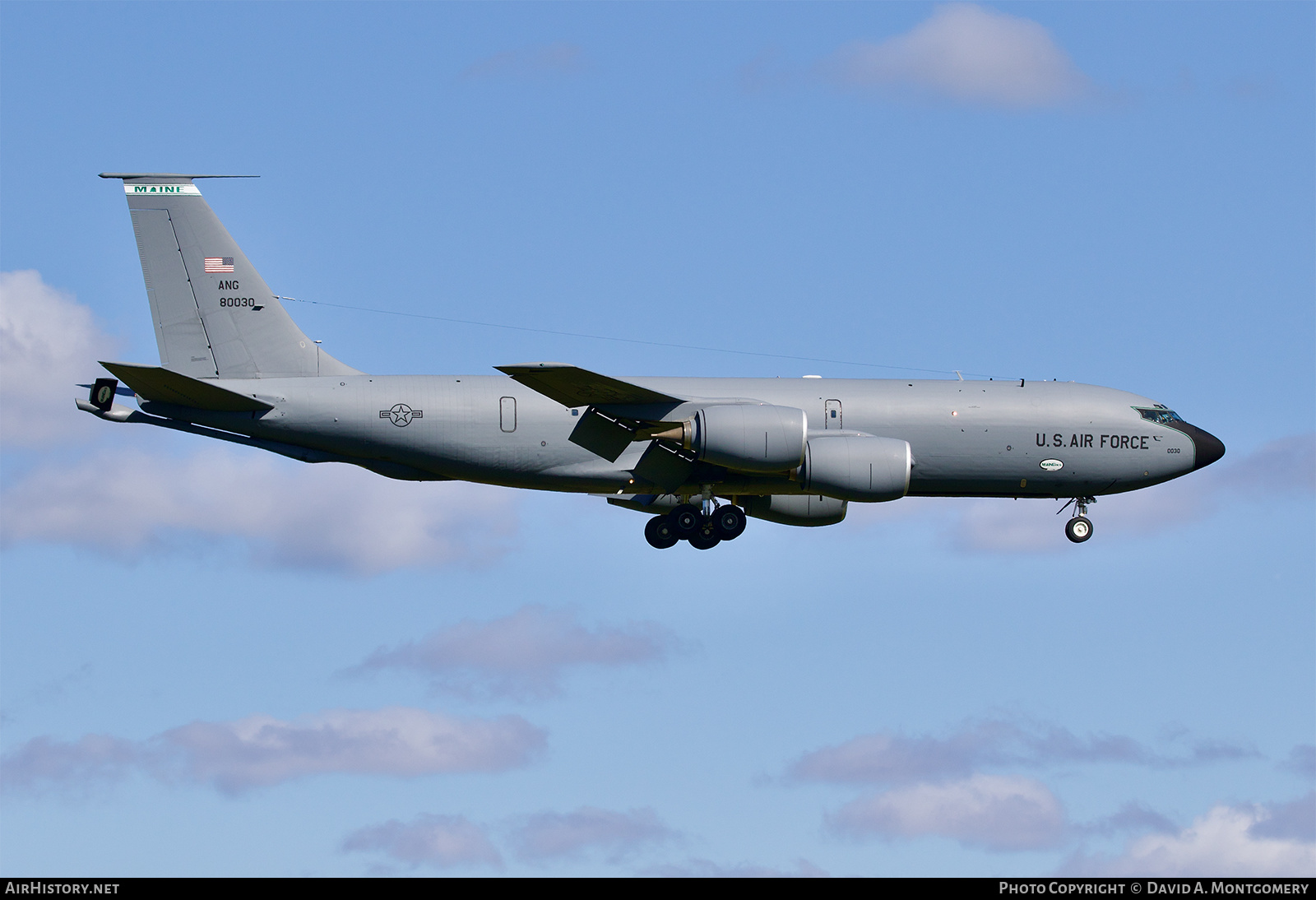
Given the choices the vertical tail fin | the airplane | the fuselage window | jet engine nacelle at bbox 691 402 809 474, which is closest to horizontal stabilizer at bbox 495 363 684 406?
the airplane

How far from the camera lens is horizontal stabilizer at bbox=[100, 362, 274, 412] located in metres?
43.8

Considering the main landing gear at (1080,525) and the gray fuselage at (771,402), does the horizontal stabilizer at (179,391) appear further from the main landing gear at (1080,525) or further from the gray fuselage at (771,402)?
the main landing gear at (1080,525)

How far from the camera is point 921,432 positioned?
4859cm

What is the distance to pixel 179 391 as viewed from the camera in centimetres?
4481

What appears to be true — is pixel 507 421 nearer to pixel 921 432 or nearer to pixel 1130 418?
pixel 921 432

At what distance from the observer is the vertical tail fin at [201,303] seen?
47969mm

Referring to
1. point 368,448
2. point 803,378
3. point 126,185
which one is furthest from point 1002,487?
point 126,185

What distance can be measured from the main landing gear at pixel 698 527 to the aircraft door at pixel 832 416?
3553 mm

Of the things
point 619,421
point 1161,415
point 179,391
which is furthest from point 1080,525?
point 179,391

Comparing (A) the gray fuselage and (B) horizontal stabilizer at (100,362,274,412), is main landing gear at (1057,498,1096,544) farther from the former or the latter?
(B) horizontal stabilizer at (100,362,274,412)

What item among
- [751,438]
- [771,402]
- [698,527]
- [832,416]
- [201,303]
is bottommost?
[698,527]

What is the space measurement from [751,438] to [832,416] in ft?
12.9

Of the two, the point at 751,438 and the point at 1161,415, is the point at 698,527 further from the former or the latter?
the point at 1161,415
